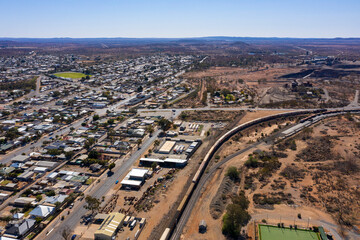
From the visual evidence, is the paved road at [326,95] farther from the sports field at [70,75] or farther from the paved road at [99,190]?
the sports field at [70,75]

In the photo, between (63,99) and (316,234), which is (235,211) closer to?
(316,234)

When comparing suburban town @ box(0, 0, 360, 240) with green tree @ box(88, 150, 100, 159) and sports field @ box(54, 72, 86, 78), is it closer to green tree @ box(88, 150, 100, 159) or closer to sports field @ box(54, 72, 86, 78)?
green tree @ box(88, 150, 100, 159)

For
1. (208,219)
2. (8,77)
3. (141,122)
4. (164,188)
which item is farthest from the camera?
(8,77)

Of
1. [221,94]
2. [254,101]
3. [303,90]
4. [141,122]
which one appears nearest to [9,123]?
[141,122]

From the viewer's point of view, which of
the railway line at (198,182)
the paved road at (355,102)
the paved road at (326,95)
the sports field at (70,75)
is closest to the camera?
the railway line at (198,182)

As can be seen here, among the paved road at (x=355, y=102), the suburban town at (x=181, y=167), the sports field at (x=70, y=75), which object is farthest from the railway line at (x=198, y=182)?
the sports field at (x=70, y=75)

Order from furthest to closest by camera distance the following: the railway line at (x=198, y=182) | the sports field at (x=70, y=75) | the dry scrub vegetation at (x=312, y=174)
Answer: the sports field at (x=70, y=75)
the dry scrub vegetation at (x=312, y=174)
the railway line at (x=198, y=182)
